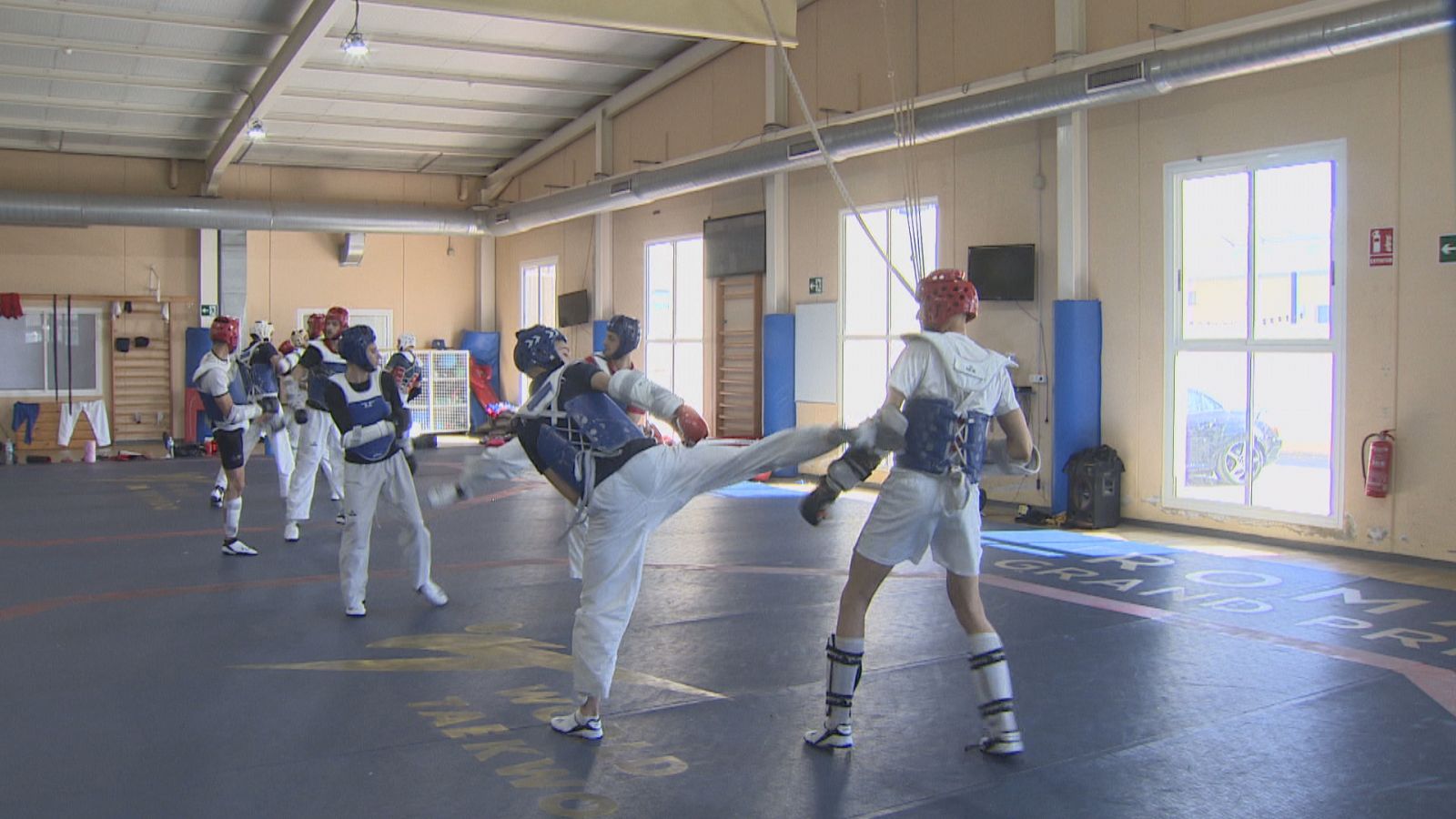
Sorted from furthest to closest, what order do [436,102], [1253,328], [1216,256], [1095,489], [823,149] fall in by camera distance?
[436,102] → [1095,489] → [1216,256] → [1253,328] → [823,149]

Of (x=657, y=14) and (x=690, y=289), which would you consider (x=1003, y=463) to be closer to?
(x=657, y=14)

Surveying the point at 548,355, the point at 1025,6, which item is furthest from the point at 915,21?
the point at 548,355

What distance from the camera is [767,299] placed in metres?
18.3

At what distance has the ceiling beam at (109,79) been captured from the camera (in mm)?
18281

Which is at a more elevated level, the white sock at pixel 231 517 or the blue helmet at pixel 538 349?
the blue helmet at pixel 538 349

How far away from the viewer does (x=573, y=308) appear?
78.5 feet

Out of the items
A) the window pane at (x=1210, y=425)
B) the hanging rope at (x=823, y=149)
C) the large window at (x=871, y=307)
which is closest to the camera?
the hanging rope at (x=823, y=149)

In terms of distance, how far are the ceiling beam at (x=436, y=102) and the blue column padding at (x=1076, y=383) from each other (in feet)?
42.0

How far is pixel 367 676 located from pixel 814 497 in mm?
3067

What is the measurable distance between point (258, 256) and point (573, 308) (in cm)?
721

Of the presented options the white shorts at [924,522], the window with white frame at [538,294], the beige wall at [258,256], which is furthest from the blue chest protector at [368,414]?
the window with white frame at [538,294]

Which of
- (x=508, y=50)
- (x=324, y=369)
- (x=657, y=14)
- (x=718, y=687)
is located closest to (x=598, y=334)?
(x=508, y=50)

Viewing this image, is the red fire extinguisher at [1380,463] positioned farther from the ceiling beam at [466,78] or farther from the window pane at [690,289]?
the ceiling beam at [466,78]

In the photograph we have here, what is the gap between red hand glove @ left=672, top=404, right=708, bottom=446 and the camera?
4945 mm
